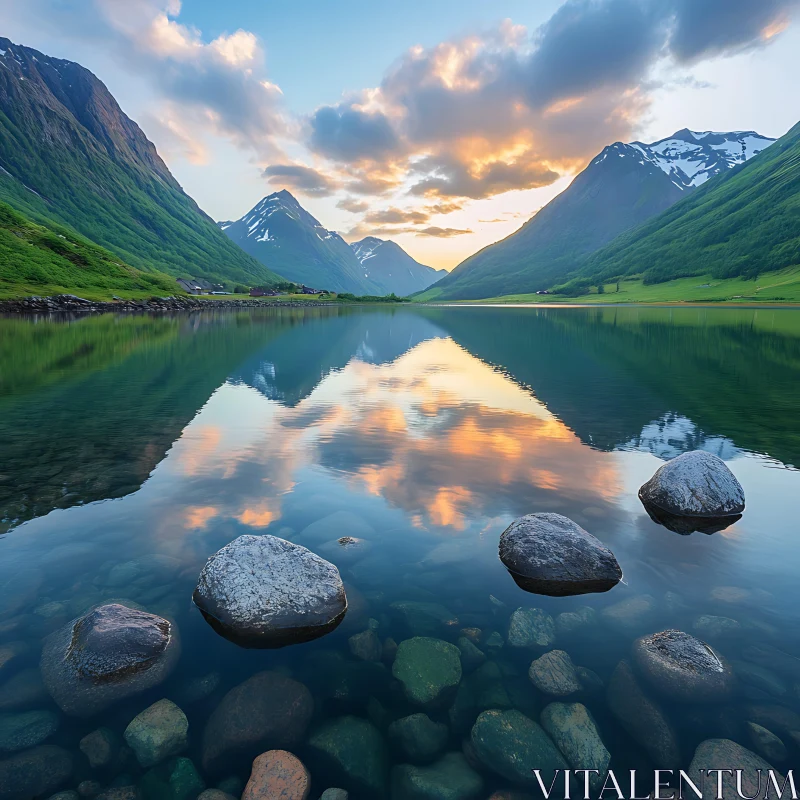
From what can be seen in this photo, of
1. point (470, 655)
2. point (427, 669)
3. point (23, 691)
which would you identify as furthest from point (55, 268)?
point (470, 655)

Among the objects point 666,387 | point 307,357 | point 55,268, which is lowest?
point 307,357

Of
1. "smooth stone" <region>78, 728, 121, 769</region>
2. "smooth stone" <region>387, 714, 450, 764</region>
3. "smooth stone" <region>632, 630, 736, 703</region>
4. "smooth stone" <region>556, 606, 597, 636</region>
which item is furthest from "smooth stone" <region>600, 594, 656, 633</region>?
"smooth stone" <region>78, 728, 121, 769</region>

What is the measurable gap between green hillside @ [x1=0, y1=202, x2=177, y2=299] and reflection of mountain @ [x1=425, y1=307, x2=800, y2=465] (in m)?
124

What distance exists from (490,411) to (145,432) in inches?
806

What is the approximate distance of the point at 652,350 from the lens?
60.4 m

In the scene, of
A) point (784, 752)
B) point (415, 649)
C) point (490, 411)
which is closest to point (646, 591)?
point (784, 752)

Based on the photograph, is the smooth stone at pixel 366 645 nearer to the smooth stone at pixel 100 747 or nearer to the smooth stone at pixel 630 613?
the smooth stone at pixel 100 747

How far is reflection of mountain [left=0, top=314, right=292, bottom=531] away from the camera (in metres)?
17.2

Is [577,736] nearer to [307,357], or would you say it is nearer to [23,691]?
[23,691]

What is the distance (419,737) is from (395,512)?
320 inches

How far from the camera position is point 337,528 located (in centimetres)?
1438

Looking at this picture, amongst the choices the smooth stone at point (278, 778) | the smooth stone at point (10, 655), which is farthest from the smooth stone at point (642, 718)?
the smooth stone at point (10, 655)

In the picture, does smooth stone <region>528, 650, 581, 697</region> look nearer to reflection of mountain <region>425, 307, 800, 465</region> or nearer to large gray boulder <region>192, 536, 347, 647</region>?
large gray boulder <region>192, 536, 347, 647</region>

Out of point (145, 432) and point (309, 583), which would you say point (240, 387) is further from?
point (309, 583)
